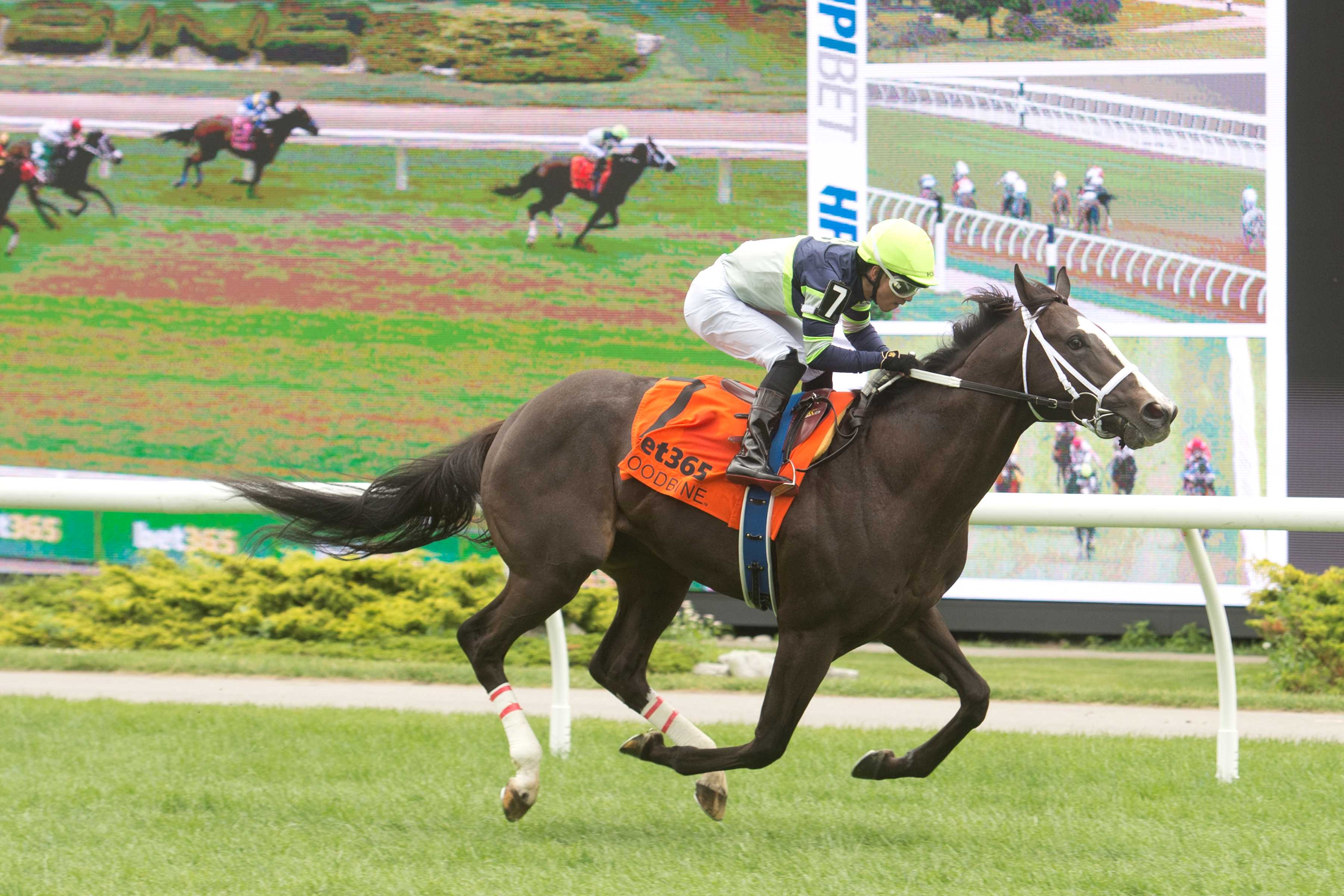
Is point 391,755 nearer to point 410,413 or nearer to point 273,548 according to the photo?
point 273,548

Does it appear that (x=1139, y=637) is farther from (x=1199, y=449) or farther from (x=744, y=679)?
(x=744, y=679)

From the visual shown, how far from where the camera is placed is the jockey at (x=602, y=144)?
1012 cm

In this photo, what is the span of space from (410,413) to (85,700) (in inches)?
153

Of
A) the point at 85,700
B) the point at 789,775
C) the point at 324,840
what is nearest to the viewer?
the point at 324,840

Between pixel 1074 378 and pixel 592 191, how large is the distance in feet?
21.9

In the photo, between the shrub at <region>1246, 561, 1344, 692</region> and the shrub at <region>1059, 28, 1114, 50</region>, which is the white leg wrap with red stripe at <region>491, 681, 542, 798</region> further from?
the shrub at <region>1059, 28, 1114, 50</region>

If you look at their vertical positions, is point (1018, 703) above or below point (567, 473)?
below

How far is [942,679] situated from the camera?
4418mm

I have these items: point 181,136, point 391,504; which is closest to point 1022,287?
point 391,504

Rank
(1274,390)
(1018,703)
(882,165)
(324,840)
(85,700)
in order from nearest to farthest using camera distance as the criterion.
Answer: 1. (324,840)
2. (85,700)
3. (1018,703)
4. (1274,390)
5. (882,165)

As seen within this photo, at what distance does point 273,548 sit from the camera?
566 cm

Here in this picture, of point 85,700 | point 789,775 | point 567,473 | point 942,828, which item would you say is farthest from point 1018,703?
point 85,700

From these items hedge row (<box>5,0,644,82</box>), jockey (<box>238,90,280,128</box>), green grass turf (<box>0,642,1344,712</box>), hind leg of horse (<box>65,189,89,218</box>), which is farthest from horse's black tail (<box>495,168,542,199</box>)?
green grass turf (<box>0,642,1344,712</box>)

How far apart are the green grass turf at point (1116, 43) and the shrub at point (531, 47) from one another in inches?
75.8
